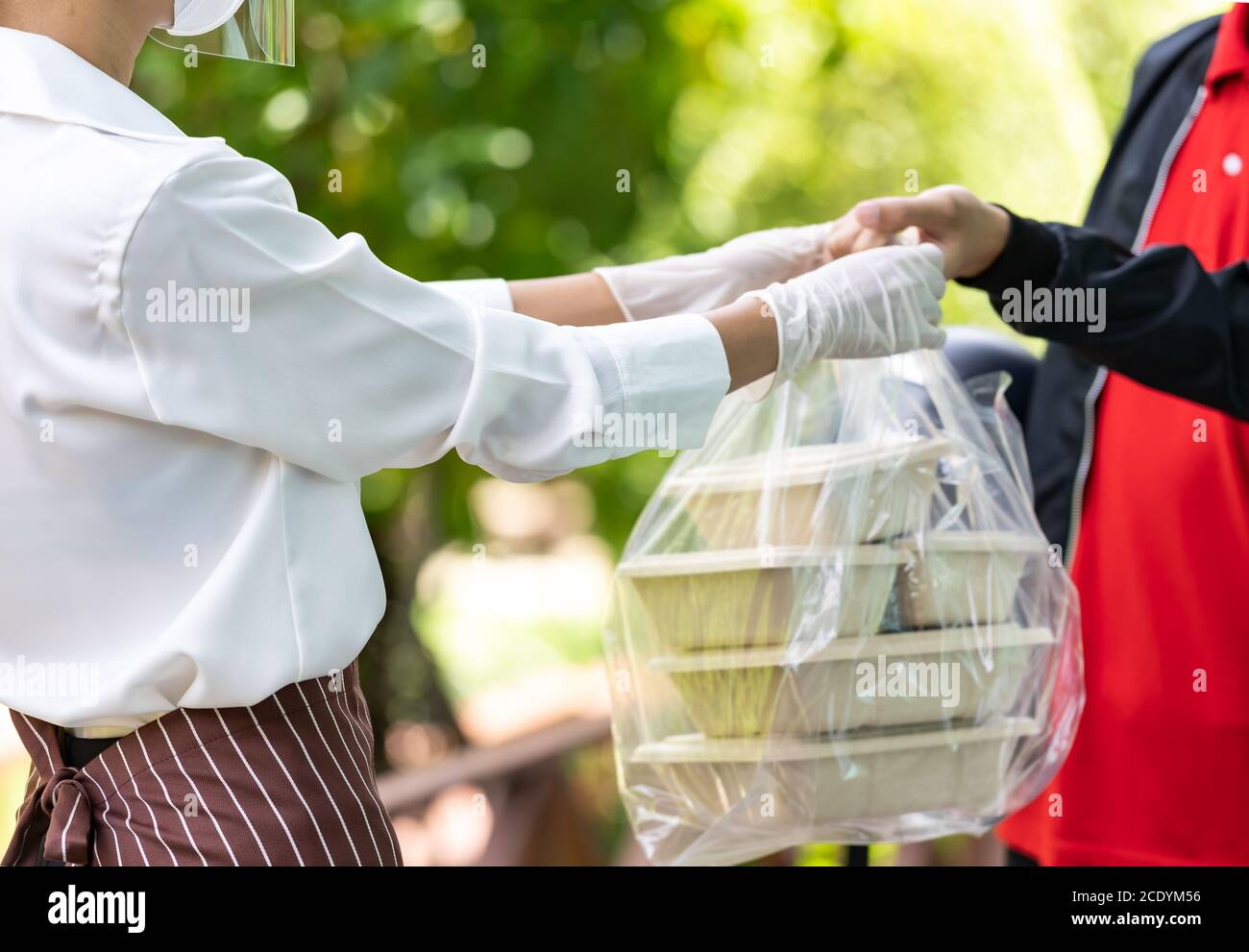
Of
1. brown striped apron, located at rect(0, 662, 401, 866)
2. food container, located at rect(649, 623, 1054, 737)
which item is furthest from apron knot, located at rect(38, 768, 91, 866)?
food container, located at rect(649, 623, 1054, 737)

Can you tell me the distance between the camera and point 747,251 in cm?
172

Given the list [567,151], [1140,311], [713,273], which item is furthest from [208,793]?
[567,151]

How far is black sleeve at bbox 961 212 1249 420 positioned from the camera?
1.65m

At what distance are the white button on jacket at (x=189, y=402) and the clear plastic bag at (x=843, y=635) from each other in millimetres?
368

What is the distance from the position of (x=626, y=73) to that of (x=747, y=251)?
1.25m

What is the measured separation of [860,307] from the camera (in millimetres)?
1400

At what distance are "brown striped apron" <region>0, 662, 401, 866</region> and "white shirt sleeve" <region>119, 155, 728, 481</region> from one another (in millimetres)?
247

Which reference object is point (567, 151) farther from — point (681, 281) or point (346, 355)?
point (346, 355)

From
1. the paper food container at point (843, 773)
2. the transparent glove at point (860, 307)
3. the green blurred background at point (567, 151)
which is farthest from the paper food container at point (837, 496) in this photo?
the green blurred background at point (567, 151)

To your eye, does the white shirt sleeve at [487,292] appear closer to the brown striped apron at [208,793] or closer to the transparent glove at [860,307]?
the transparent glove at [860,307]

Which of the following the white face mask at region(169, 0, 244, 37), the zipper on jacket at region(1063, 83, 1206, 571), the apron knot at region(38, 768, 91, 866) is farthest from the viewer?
the zipper on jacket at region(1063, 83, 1206, 571)

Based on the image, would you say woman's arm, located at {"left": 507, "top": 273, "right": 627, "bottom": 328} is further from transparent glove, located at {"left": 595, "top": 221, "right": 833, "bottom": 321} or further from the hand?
the hand

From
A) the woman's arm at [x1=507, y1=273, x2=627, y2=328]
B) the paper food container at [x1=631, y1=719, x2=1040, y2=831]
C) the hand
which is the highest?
the hand
